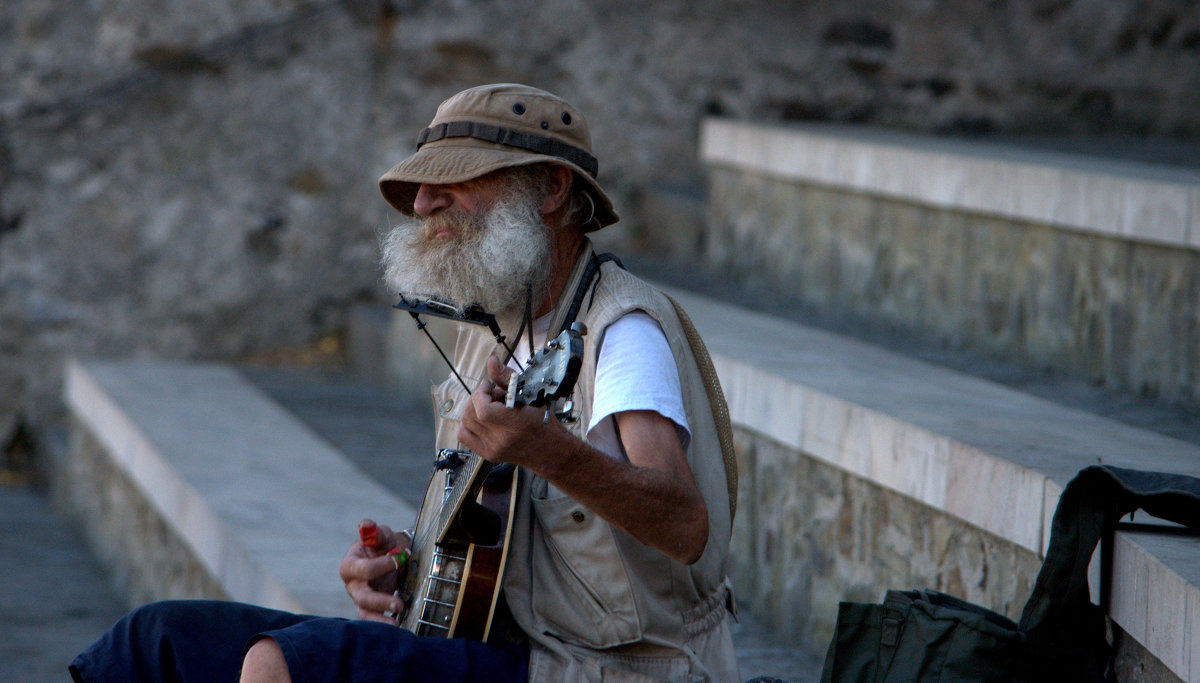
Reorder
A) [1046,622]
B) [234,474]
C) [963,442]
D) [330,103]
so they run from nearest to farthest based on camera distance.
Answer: [1046,622] < [963,442] < [234,474] < [330,103]

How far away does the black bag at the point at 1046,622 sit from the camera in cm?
188

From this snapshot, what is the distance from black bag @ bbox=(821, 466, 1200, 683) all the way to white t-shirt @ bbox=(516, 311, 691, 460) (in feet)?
1.38

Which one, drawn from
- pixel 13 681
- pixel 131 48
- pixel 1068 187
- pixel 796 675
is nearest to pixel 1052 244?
pixel 1068 187

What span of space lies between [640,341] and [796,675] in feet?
3.36

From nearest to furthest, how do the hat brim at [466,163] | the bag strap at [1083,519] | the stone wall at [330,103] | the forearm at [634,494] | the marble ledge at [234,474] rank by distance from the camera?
the forearm at [634,494]
the bag strap at [1083,519]
the hat brim at [466,163]
the marble ledge at [234,474]
the stone wall at [330,103]

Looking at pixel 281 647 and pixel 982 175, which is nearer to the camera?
pixel 281 647

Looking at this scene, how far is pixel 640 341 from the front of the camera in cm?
194

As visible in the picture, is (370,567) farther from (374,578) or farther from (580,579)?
(580,579)

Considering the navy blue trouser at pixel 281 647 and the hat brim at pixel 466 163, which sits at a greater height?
the hat brim at pixel 466 163

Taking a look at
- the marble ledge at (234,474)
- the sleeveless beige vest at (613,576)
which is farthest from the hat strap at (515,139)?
the marble ledge at (234,474)

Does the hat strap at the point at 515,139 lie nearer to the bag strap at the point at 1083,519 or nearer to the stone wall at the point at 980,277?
the bag strap at the point at 1083,519

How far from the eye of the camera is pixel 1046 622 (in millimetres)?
1878

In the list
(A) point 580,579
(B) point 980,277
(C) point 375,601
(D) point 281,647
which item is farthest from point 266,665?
(B) point 980,277

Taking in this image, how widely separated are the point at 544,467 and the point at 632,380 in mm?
200
